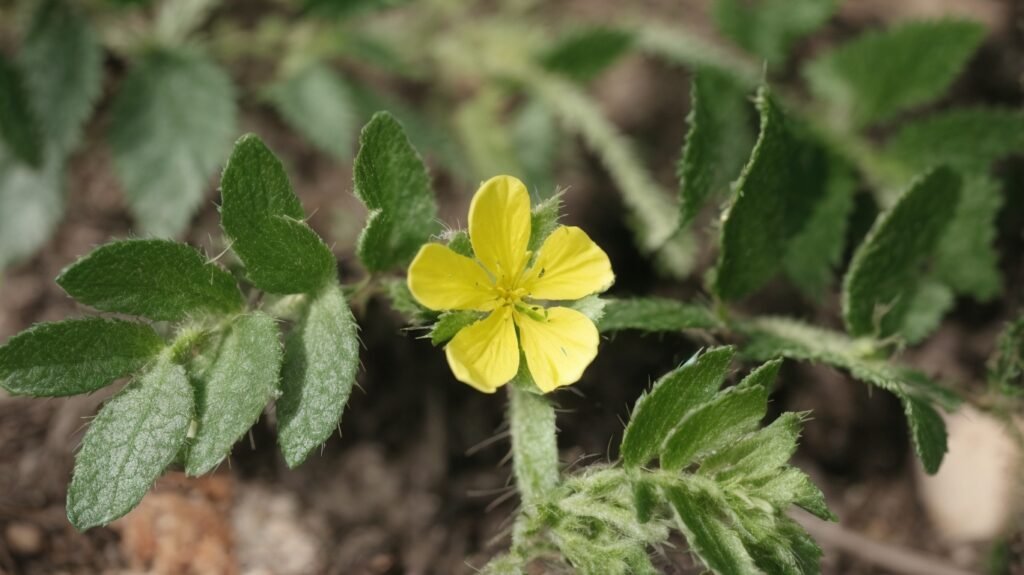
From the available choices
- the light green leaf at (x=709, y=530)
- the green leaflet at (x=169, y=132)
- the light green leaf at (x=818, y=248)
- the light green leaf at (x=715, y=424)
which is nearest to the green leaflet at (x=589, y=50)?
the light green leaf at (x=818, y=248)

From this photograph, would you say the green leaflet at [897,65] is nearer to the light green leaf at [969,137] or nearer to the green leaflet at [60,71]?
the light green leaf at [969,137]

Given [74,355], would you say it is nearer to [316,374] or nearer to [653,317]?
[316,374]

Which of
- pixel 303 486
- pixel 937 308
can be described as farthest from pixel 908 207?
pixel 303 486

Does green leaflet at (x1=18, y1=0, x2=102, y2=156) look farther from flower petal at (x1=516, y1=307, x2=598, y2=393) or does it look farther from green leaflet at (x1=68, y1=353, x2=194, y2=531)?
flower petal at (x1=516, y1=307, x2=598, y2=393)

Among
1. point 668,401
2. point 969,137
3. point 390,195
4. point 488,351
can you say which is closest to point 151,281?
point 390,195

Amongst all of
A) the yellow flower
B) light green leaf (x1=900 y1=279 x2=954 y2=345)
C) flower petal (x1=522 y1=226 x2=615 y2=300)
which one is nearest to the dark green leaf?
the yellow flower

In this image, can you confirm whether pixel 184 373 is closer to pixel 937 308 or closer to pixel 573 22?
pixel 937 308
